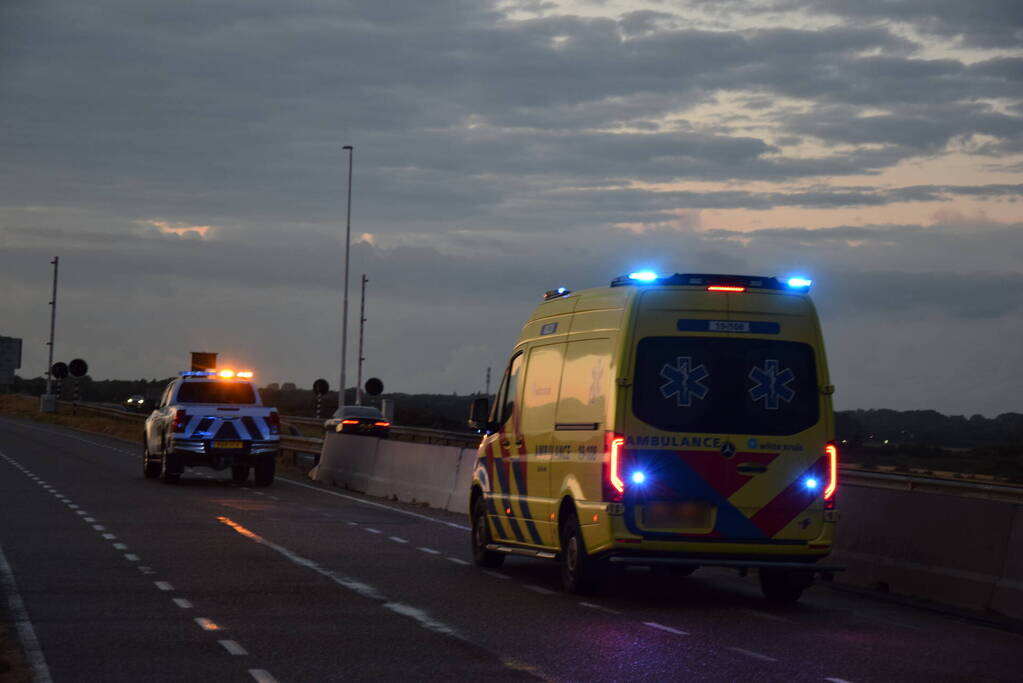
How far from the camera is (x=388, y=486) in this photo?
30188 millimetres

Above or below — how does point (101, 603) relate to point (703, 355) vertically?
below

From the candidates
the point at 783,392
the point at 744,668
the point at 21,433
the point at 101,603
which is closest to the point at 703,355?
the point at 783,392

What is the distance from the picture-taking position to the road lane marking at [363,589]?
1212 centimetres

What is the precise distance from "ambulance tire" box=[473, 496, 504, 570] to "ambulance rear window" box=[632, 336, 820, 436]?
372 centimetres

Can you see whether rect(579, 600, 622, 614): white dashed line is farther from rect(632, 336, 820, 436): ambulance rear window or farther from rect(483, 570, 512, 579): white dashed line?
rect(483, 570, 512, 579): white dashed line

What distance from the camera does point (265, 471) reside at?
31.8 meters

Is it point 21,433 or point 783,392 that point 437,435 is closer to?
point 21,433

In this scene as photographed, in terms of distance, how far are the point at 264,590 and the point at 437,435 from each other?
4004 cm

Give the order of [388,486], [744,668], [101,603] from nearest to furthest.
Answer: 1. [744,668]
2. [101,603]
3. [388,486]

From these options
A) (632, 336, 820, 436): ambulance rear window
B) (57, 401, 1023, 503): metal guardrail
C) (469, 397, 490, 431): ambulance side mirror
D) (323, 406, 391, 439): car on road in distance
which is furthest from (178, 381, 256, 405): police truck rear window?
(323, 406, 391, 439): car on road in distance

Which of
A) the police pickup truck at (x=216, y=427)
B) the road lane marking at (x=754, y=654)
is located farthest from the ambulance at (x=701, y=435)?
the police pickup truck at (x=216, y=427)

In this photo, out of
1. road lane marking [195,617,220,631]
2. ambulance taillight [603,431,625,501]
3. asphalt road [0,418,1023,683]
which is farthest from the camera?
ambulance taillight [603,431,625,501]

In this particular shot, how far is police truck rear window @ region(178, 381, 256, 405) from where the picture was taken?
32250 mm

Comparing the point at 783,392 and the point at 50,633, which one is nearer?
the point at 50,633
